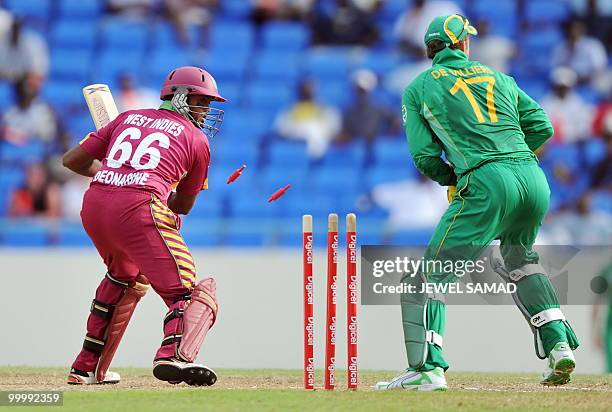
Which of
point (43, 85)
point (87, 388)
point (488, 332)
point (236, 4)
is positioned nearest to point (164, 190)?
point (87, 388)

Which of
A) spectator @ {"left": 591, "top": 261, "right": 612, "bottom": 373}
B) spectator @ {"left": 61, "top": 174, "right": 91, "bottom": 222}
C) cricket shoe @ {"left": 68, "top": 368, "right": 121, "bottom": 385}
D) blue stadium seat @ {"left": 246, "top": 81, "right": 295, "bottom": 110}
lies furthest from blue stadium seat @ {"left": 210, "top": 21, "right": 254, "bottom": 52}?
cricket shoe @ {"left": 68, "top": 368, "right": 121, "bottom": 385}

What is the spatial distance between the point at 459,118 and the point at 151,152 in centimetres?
176

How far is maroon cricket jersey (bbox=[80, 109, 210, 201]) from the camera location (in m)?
7.37

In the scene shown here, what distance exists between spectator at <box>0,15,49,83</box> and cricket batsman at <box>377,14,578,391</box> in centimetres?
874

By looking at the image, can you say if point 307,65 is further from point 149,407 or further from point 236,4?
point 149,407

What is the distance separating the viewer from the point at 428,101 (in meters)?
7.19

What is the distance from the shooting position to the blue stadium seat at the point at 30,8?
16.2m

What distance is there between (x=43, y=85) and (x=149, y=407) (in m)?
9.58

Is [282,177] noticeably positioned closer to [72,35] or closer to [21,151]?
[21,151]

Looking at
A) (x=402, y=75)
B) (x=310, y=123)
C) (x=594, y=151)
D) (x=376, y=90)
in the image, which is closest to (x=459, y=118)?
(x=310, y=123)

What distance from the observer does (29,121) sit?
47.1ft

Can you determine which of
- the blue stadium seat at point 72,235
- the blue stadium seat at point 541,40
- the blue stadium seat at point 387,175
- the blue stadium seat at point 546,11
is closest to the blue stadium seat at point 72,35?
the blue stadium seat at point 387,175

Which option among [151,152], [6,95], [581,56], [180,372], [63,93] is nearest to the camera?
[180,372]

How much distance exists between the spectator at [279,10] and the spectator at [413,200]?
353 centimetres
